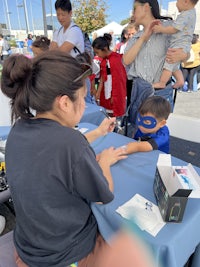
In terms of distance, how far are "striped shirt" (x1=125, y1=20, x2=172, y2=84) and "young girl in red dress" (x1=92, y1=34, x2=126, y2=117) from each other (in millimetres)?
523

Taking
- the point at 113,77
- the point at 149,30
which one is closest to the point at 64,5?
the point at 113,77

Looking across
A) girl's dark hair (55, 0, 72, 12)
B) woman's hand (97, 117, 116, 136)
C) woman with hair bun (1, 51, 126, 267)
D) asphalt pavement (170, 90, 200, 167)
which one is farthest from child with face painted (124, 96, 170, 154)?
girl's dark hair (55, 0, 72, 12)

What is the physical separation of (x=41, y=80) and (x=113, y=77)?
190 cm

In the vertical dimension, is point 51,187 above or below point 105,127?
above

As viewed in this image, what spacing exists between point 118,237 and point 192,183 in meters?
0.34

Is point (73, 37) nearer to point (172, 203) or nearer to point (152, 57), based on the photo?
point (152, 57)

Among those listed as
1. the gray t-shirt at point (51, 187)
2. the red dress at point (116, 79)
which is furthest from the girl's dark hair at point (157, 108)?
the red dress at point (116, 79)

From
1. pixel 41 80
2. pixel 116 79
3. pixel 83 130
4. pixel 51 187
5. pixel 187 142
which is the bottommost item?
pixel 187 142

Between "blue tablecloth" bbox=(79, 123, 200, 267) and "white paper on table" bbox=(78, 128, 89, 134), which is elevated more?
"blue tablecloth" bbox=(79, 123, 200, 267)

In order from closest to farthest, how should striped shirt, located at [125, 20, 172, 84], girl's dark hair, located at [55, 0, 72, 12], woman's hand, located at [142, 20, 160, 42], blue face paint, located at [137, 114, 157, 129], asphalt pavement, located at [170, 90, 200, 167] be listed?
blue face paint, located at [137, 114, 157, 129] → woman's hand, located at [142, 20, 160, 42] → striped shirt, located at [125, 20, 172, 84] → girl's dark hair, located at [55, 0, 72, 12] → asphalt pavement, located at [170, 90, 200, 167]

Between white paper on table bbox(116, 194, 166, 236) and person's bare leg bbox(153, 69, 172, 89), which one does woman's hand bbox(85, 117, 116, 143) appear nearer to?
white paper on table bbox(116, 194, 166, 236)

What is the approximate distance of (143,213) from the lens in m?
0.82

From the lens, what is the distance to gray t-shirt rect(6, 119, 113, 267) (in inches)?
27.7

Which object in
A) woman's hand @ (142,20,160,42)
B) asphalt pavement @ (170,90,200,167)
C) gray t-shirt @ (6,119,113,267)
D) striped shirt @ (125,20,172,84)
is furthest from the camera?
asphalt pavement @ (170,90,200,167)
